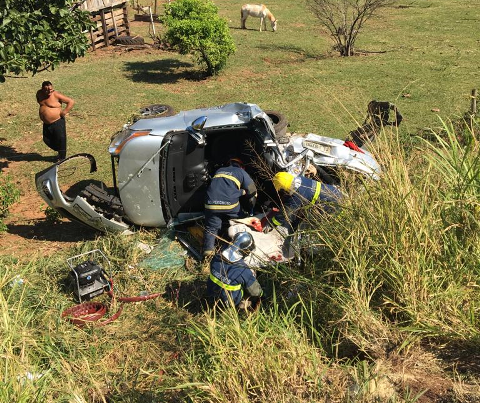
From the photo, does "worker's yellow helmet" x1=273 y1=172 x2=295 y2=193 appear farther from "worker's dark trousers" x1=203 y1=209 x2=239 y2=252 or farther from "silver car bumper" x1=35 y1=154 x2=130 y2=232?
"silver car bumper" x1=35 y1=154 x2=130 y2=232

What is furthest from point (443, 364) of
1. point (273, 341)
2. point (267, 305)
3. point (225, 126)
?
point (225, 126)

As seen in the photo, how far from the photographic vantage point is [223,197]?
19.2ft

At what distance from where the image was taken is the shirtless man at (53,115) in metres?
9.06

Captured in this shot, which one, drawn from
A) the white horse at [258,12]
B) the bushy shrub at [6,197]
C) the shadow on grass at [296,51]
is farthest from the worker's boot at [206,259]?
the white horse at [258,12]

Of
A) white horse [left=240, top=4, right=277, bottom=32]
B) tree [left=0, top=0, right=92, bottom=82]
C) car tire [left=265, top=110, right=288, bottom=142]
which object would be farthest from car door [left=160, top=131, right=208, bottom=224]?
white horse [left=240, top=4, right=277, bottom=32]

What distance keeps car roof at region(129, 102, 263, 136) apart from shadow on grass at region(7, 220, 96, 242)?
172 centimetres

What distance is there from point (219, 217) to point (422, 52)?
Result: 41.2 ft

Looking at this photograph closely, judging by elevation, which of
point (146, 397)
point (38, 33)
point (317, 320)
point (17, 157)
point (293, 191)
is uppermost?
point (38, 33)

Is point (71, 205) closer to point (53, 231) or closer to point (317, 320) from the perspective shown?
point (53, 231)

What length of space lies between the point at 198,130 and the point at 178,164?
50cm

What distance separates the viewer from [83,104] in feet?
39.9

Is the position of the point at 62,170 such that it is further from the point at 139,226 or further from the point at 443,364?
the point at 443,364

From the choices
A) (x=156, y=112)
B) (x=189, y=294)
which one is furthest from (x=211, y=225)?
(x=156, y=112)

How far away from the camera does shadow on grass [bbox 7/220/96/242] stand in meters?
7.06
